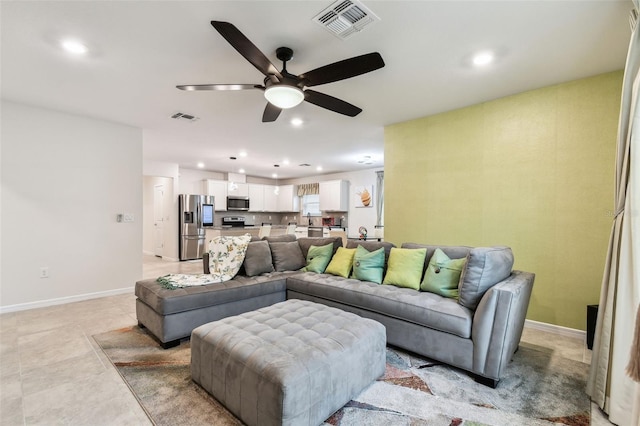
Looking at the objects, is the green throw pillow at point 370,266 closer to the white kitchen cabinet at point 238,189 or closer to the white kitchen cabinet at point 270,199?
the white kitchen cabinet at point 238,189

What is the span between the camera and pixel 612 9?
78.4 inches

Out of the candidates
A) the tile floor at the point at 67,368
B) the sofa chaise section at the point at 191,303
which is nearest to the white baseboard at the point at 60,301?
the tile floor at the point at 67,368

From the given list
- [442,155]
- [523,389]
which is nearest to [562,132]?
[442,155]

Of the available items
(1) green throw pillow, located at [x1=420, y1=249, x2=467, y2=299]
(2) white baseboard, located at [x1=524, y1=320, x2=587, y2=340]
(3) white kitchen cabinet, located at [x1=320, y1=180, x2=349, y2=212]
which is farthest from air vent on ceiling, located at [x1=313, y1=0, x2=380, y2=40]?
(3) white kitchen cabinet, located at [x1=320, y1=180, x2=349, y2=212]

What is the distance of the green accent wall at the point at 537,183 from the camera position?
2.93 metres

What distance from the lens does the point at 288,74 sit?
92.9 inches

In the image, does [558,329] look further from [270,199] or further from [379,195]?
[270,199]

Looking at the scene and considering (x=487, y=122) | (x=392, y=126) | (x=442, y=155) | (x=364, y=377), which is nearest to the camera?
(x=364, y=377)

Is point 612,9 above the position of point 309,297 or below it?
above

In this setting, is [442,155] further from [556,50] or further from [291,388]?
[291,388]

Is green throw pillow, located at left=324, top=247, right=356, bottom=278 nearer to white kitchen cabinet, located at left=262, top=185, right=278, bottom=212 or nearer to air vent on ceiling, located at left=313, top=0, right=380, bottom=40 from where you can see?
air vent on ceiling, located at left=313, top=0, right=380, bottom=40

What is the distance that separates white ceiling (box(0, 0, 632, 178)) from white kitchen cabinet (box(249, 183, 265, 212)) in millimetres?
4931

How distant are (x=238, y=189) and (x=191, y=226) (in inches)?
72.8

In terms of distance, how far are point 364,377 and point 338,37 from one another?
8.23 feet
